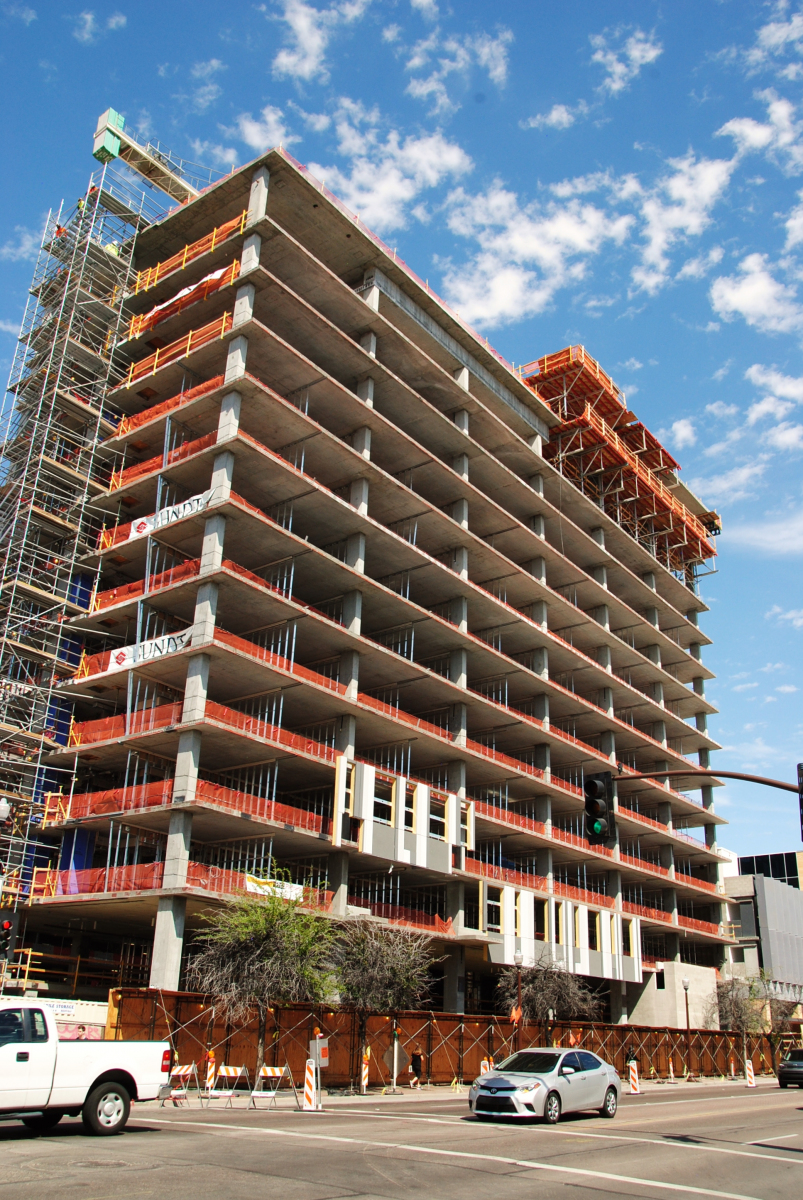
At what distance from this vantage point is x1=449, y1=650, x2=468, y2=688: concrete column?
158 feet

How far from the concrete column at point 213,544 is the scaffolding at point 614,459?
31.7 meters

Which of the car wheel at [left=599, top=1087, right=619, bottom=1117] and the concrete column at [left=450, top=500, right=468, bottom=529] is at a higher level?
the concrete column at [left=450, top=500, right=468, bottom=529]

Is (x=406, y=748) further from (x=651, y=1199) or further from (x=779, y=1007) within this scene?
(x=779, y=1007)

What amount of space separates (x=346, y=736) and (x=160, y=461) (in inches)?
561

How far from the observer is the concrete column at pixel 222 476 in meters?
36.5

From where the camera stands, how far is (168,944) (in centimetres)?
3152

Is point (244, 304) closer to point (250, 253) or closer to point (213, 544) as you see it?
point (250, 253)

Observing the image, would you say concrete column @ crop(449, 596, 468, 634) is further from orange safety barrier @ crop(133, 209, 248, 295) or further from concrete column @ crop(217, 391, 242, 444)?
orange safety barrier @ crop(133, 209, 248, 295)

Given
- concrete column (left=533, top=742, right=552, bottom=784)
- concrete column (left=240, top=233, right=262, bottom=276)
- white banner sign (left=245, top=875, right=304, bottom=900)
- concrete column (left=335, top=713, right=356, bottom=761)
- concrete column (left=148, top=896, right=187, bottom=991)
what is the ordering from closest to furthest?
concrete column (left=148, top=896, right=187, bottom=991) → white banner sign (left=245, top=875, right=304, bottom=900) → concrete column (left=240, top=233, right=262, bottom=276) → concrete column (left=335, top=713, right=356, bottom=761) → concrete column (left=533, top=742, right=552, bottom=784)

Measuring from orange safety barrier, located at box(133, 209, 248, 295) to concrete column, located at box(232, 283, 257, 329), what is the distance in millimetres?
2773

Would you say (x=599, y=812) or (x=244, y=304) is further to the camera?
(x=244, y=304)

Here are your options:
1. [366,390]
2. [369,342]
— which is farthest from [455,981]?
[369,342]

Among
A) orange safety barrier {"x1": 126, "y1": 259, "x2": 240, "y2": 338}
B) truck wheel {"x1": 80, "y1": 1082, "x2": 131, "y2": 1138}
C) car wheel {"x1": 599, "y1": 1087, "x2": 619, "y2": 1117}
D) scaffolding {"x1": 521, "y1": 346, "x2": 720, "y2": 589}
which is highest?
scaffolding {"x1": 521, "y1": 346, "x2": 720, "y2": 589}

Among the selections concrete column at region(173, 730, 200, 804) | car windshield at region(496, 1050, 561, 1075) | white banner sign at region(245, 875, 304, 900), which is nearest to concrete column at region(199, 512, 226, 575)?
concrete column at region(173, 730, 200, 804)
